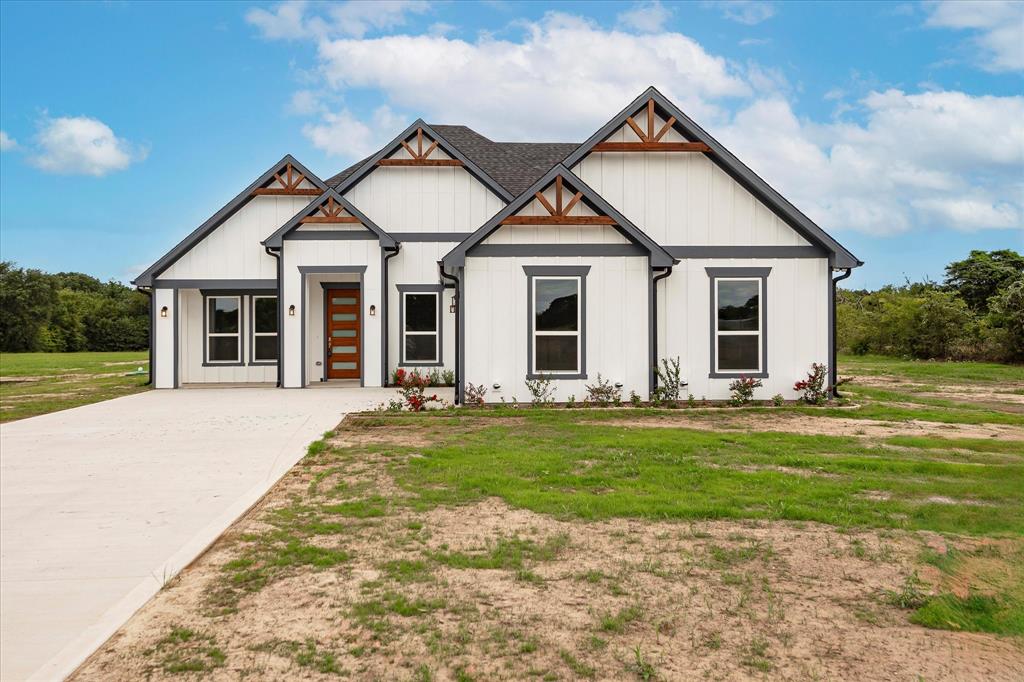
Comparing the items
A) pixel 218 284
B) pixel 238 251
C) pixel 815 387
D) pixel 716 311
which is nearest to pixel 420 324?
pixel 238 251

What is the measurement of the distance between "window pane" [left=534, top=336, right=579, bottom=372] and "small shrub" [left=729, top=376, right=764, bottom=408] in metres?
3.38

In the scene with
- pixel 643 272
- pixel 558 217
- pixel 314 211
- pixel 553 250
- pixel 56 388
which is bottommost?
pixel 56 388

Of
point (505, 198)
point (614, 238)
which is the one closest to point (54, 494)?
point (614, 238)

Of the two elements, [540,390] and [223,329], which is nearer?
[540,390]

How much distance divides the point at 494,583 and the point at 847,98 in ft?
88.6

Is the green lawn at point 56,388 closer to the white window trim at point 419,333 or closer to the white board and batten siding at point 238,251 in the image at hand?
the white board and batten siding at point 238,251

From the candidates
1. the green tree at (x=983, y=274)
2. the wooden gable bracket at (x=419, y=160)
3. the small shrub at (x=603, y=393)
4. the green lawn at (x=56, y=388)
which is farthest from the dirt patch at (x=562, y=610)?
the green tree at (x=983, y=274)

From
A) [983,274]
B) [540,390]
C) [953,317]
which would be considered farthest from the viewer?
[983,274]

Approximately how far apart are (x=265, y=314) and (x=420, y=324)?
15.1 ft

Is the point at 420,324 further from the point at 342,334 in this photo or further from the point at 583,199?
the point at 583,199

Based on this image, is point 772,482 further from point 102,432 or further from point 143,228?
point 143,228

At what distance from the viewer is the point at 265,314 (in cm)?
1966

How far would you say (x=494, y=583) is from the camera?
4422 mm

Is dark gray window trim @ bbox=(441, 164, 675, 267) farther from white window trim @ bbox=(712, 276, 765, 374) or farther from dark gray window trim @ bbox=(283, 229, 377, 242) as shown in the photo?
dark gray window trim @ bbox=(283, 229, 377, 242)
